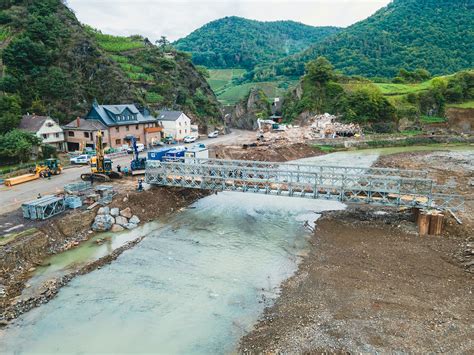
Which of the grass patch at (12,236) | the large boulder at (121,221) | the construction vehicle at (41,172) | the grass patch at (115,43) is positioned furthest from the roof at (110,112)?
the grass patch at (115,43)

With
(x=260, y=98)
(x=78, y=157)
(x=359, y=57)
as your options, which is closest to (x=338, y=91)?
(x=260, y=98)

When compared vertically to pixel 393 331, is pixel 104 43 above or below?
above

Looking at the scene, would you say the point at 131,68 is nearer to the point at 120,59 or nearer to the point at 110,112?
the point at 120,59

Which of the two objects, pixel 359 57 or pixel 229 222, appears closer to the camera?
pixel 229 222

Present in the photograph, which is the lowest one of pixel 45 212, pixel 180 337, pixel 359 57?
pixel 180 337

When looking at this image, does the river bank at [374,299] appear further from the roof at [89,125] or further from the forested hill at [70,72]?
the forested hill at [70,72]

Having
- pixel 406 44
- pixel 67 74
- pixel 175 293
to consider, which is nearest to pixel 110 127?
pixel 67 74

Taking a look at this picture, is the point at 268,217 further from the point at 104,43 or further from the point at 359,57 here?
the point at 359,57
